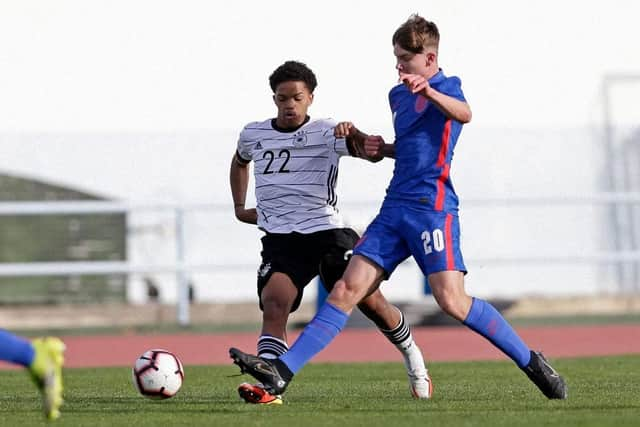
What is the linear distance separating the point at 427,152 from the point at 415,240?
434mm

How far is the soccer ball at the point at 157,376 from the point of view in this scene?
26.9 feet

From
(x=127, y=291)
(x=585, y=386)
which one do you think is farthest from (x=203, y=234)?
(x=585, y=386)

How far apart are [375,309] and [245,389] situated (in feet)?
3.05

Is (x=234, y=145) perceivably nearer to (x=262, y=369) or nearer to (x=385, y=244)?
(x=385, y=244)

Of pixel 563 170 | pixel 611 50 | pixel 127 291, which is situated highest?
pixel 611 50

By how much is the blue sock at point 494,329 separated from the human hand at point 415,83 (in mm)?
1126

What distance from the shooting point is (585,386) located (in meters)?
9.08

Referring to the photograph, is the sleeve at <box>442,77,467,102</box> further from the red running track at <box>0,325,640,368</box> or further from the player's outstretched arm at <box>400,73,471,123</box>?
the red running track at <box>0,325,640,368</box>

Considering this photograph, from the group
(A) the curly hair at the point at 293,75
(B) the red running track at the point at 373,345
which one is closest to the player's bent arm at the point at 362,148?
(A) the curly hair at the point at 293,75

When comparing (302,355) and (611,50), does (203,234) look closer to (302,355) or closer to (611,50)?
(611,50)

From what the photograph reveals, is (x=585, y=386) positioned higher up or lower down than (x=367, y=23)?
lower down

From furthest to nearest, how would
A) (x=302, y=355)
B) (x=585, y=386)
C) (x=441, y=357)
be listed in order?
(x=441, y=357) → (x=585, y=386) → (x=302, y=355)

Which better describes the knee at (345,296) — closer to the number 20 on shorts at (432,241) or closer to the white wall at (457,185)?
the number 20 on shorts at (432,241)

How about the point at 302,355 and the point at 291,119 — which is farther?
the point at 291,119
